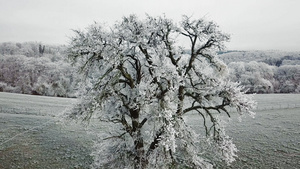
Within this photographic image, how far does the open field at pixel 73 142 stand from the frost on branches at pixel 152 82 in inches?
269

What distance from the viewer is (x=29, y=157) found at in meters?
21.4

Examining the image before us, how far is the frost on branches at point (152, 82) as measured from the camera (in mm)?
12266

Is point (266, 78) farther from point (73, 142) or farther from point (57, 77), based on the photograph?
point (73, 142)

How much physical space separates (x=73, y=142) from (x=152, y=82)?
17.7 m

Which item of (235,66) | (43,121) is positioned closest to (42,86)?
(43,121)

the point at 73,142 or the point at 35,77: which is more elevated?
the point at 35,77

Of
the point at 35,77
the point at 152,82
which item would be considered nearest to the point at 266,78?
the point at 35,77

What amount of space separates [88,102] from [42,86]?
237 feet

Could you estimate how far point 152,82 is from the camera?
1313 cm

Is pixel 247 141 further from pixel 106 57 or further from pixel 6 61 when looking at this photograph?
pixel 6 61

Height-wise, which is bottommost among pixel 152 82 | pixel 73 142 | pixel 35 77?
pixel 73 142

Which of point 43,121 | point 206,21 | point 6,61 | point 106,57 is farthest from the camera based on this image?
point 6,61

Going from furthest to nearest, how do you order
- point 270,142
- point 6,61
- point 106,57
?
1. point 6,61
2. point 270,142
3. point 106,57

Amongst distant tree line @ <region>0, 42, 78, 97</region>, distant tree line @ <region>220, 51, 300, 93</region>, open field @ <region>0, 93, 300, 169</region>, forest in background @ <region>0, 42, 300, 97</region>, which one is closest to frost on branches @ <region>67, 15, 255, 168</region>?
open field @ <region>0, 93, 300, 169</region>
